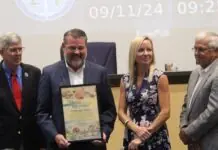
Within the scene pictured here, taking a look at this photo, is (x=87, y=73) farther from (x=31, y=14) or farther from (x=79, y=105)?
(x=31, y=14)

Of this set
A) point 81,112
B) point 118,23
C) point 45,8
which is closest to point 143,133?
point 81,112

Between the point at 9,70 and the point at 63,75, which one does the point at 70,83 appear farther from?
the point at 9,70

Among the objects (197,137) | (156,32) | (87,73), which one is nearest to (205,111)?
(197,137)

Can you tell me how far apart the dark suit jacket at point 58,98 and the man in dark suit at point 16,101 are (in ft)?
0.78

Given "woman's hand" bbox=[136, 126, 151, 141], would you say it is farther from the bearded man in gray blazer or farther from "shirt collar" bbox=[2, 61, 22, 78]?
"shirt collar" bbox=[2, 61, 22, 78]

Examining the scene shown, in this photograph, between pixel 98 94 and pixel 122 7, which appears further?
pixel 122 7

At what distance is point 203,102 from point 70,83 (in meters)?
0.91

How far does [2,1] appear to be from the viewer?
598 centimetres

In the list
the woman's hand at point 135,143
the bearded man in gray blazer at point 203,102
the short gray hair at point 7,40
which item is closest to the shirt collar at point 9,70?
the short gray hair at point 7,40

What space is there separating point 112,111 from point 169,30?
2.62m

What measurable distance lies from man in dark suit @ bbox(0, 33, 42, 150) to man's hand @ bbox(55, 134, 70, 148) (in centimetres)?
43

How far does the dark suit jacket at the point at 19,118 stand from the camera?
362cm

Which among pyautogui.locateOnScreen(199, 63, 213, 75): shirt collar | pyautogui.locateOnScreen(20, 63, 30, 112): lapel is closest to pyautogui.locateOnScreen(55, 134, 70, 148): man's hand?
pyautogui.locateOnScreen(20, 63, 30, 112): lapel

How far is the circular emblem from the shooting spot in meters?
5.86
